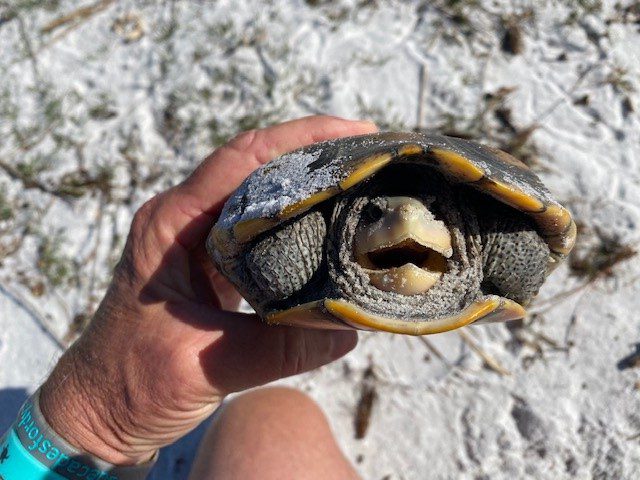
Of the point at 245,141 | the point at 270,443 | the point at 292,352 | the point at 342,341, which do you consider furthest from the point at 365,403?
the point at 245,141

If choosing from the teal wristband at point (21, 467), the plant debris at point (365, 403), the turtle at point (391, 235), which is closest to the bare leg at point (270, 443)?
the plant debris at point (365, 403)

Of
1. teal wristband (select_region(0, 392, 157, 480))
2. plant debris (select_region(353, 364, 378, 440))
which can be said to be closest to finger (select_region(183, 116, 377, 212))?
teal wristband (select_region(0, 392, 157, 480))

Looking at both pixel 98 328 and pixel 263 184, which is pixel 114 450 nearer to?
pixel 98 328

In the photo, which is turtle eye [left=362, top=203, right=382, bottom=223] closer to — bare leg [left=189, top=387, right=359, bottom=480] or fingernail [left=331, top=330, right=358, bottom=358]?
fingernail [left=331, top=330, right=358, bottom=358]

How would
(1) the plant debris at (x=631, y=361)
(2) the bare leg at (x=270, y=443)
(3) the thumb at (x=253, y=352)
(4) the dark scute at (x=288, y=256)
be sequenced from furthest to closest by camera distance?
1. (1) the plant debris at (x=631, y=361)
2. (2) the bare leg at (x=270, y=443)
3. (3) the thumb at (x=253, y=352)
4. (4) the dark scute at (x=288, y=256)

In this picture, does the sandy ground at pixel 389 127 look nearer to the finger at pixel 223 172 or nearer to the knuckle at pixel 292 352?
the knuckle at pixel 292 352

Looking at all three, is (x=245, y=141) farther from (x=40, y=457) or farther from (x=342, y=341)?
(x=40, y=457)
